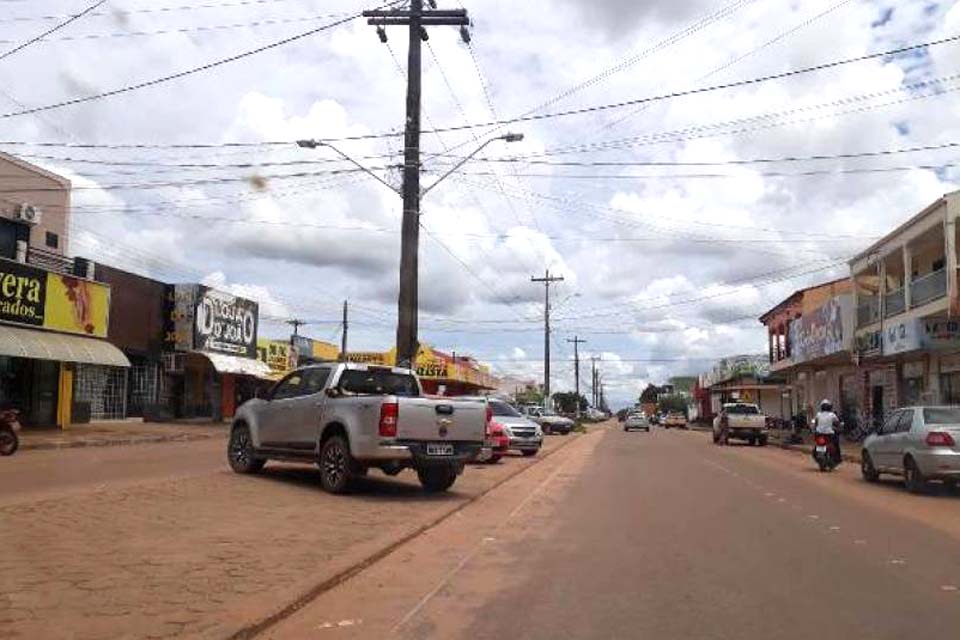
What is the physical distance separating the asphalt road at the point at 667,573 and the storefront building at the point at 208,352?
1091 inches

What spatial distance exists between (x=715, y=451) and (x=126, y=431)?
798 inches

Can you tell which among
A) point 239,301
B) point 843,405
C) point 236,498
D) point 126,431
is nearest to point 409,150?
point 236,498

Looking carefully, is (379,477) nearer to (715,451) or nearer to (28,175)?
(715,451)

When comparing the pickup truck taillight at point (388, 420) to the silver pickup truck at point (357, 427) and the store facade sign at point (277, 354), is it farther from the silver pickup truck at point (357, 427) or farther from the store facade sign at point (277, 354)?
the store facade sign at point (277, 354)

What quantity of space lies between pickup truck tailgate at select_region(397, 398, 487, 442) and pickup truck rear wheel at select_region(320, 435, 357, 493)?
0.88m

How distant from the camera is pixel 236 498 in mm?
13195

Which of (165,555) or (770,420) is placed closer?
(165,555)

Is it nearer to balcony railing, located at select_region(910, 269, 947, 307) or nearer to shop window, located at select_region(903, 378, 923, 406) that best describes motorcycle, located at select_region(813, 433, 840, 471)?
balcony railing, located at select_region(910, 269, 947, 307)

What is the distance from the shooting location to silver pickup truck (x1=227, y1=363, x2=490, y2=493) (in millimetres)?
14219

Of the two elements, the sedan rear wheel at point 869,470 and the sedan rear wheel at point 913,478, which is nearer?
the sedan rear wheel at point 913,478

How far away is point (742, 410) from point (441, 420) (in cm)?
2910

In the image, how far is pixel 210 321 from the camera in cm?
4312

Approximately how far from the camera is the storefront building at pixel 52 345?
1142 inches

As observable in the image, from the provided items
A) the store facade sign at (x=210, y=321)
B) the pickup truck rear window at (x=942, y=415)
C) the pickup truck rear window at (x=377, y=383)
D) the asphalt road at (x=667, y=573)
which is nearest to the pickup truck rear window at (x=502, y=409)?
the asphalt road at (x=667, y=573)
